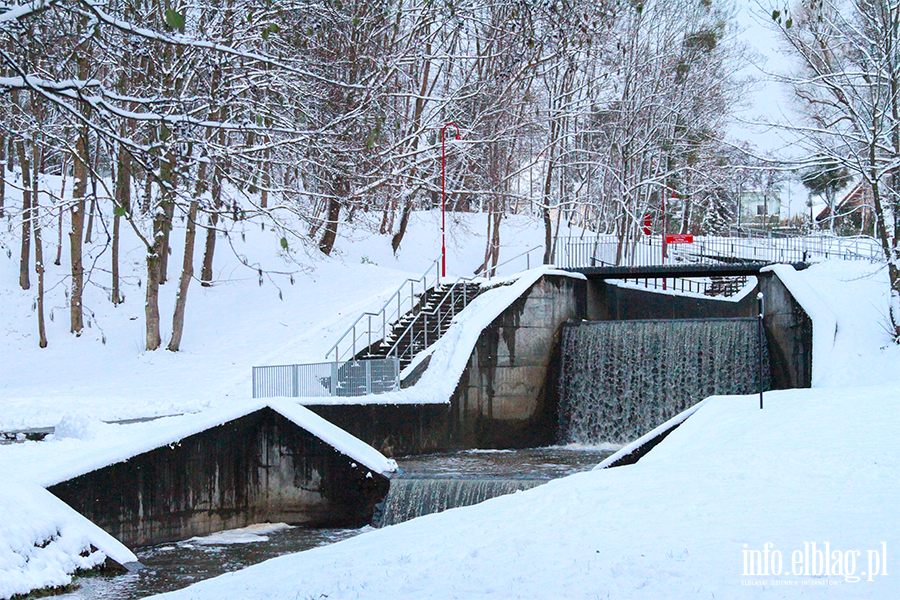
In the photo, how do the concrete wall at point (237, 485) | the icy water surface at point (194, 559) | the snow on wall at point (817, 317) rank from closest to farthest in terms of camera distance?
the icy water surface at point (194, 559) < the concrete wall at point (237, 485) < the snow on wall at point (817, 317)

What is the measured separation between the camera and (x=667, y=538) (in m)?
8.21

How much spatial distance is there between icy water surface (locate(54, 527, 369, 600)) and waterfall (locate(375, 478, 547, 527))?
69 centimetres

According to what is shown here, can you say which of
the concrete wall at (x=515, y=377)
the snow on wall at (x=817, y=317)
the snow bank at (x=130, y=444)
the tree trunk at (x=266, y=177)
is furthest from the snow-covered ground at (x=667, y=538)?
the concrete wall at (x=515, y=377)

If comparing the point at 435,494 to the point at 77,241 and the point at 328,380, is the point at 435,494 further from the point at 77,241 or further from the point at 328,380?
the point at 77,241

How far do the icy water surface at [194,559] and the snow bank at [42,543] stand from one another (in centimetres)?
30

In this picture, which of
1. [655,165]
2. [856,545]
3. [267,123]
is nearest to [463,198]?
[655,165]

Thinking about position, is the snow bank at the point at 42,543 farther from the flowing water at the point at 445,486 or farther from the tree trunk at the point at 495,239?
the tree trunk at the point at 495,239

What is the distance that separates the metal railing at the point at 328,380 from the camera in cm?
2097

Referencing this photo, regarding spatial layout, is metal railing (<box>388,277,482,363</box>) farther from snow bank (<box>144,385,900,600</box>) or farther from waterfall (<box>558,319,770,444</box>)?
snow bank (<box>144,385,900,600</box>)

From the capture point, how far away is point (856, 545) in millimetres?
7629

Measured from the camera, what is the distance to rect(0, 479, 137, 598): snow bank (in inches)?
442

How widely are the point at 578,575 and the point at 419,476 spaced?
358 inches

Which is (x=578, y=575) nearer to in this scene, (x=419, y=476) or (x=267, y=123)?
(x=267, y=123)

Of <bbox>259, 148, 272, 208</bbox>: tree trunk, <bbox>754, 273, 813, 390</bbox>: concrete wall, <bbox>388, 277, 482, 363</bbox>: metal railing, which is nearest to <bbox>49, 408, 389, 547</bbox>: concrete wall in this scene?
<bbox>259, 148, 272, 208</bbox>: tree trunk
